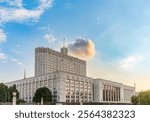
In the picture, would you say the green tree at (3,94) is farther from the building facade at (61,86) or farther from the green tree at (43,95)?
the building facade at (61,86)

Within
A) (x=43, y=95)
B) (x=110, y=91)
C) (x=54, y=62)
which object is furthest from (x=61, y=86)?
(x=54, y=62)

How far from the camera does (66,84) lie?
5888cm

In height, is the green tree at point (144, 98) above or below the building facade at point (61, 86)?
below

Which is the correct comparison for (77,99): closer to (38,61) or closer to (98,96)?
(98,96)

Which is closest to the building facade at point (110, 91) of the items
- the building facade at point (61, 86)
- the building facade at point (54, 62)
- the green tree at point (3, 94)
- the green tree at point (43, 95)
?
the building facade at point (61, 86)

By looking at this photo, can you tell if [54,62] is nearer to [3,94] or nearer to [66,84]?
[66,84]

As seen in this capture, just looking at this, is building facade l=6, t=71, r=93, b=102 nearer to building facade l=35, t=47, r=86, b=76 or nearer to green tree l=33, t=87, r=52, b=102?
green tree l=33, t=87, r=52, b=102

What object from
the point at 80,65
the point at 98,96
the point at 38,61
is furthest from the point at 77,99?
the point at 80,65

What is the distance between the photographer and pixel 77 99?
206 feet

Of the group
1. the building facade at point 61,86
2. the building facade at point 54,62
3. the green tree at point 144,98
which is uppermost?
the building facade at point 54,62

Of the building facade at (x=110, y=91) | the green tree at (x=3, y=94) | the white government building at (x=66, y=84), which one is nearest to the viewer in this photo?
the green tree at (x=3, y=94)

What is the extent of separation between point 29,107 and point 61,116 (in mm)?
551

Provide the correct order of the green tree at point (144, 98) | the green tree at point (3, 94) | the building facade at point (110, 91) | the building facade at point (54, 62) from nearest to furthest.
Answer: the green tree at point (144, 98) → the green tree at point (3, 94) → the building facade at point (110, 91) → the building facade at point (54, 62)

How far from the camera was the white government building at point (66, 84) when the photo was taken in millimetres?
57938
